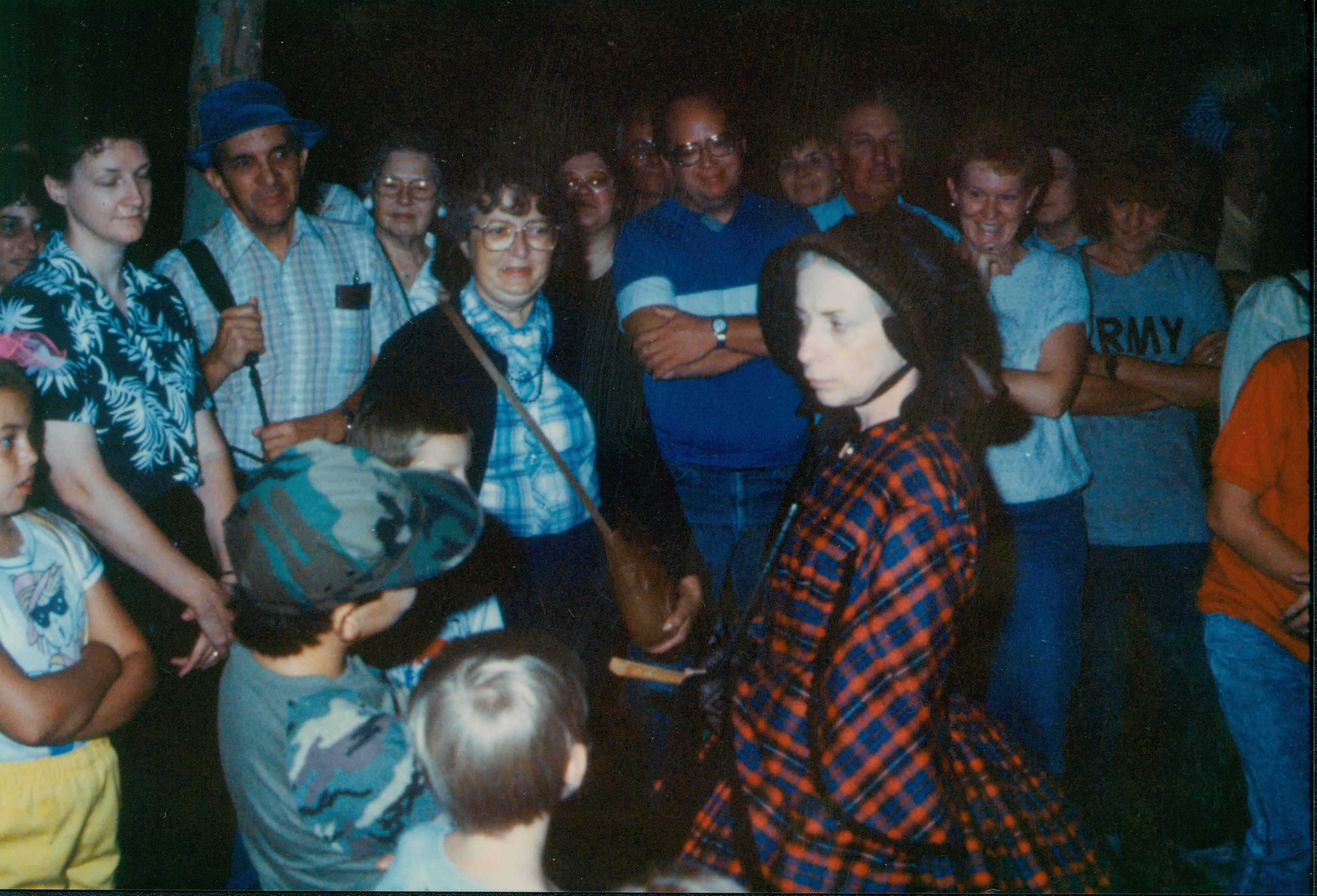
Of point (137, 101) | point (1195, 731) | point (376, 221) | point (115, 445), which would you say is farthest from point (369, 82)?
point (1195, 731)

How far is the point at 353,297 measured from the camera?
293cm

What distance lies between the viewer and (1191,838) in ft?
9.88

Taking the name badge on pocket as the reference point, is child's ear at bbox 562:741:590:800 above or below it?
below

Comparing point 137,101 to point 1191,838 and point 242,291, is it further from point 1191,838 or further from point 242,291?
point 1191,838

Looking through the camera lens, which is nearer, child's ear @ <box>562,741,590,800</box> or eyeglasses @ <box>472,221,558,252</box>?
child's ear @ <box>562,741,590,800</box>

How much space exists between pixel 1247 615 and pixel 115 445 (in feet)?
9.61

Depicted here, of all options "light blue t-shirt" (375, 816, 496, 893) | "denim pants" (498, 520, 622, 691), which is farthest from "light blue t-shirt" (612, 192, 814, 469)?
"light blue t-shirt" (375, 816, 496, 893)

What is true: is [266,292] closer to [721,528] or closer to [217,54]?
[217,54]

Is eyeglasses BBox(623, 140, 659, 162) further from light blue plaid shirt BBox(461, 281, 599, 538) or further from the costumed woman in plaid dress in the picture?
the costumed woman in plaid dress

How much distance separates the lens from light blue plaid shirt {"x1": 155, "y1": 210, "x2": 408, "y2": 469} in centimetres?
276

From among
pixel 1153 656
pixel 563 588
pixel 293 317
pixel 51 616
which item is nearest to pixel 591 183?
pixel 293 317

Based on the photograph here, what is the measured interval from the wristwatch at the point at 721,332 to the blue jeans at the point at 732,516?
1.37 feet

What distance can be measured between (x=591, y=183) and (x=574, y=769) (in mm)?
2266

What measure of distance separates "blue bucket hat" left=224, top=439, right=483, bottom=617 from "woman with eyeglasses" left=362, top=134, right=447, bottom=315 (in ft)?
4.83
